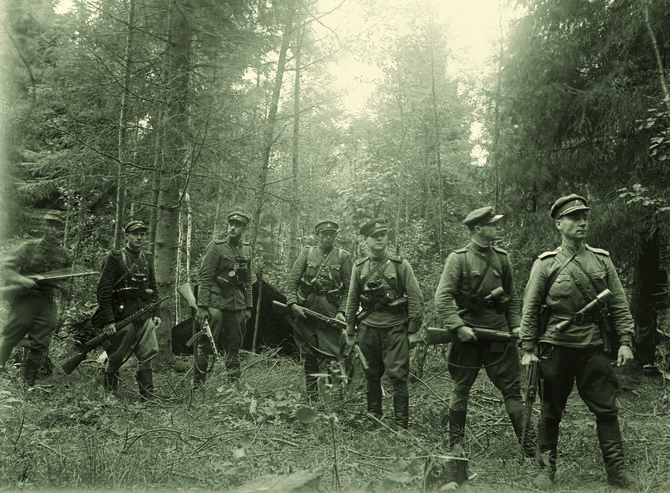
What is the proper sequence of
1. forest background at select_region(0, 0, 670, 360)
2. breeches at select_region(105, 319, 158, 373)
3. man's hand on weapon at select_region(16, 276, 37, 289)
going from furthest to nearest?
forest background at select_region(0, 0, 670, 360) → breeches at select_region(105, 319, 158, 373) → man's hand on weapon at select_region(16, 276, 37, 289)

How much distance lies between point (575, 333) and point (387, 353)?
6.69ft

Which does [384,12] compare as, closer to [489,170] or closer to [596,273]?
[489,170]

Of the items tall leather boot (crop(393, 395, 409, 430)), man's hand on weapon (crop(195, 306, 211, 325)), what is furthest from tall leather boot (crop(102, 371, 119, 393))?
tall leather boot (crop(393, 395, 409, 430))

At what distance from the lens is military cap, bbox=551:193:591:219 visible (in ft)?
14.2

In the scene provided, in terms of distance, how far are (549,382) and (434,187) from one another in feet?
53.1

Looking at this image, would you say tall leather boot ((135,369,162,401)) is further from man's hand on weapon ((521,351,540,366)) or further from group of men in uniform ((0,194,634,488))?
man's hand on weapon ((521,351,540,366))

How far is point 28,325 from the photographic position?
6422 millimetres

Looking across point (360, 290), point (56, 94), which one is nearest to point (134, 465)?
point (360, 290)

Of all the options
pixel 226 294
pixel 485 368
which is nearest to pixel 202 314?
pixel 226 294

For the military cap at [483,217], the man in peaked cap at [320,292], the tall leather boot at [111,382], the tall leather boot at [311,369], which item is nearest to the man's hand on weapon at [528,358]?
the military cap at [483,217]

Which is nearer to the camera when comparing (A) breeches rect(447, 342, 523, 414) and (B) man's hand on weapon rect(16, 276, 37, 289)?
(A) breeches rect(447, 342, 523, 414)

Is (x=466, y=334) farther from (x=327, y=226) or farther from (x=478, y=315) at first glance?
(x=327, y=226)

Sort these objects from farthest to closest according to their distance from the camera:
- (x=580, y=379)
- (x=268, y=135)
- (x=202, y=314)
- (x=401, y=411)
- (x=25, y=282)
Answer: (x=268, y=135), (x=202, y=314), (x=25, y=282), (x=401, y=411), (x=580, y=379)

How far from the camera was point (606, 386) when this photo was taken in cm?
419
